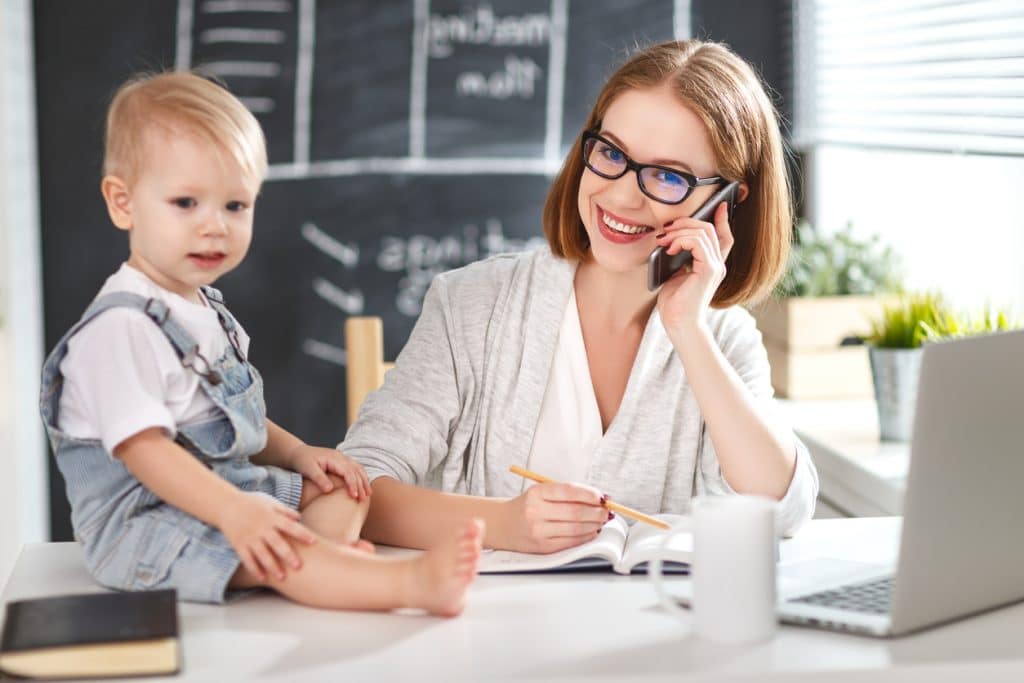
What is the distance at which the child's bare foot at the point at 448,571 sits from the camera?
3.26 ft

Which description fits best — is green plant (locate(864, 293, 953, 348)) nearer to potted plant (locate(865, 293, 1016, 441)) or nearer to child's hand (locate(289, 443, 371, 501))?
potted plant (locate(865, 293, 1016, 441))

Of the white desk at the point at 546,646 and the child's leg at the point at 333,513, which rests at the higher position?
the child's leg at the point at 333,513

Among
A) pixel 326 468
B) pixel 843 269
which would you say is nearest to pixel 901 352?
pixel 843 269

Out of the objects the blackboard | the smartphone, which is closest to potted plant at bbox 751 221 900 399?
the blackboard

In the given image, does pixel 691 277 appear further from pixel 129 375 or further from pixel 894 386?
pixel 894 386

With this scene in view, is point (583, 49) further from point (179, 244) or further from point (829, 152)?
point (179, 244)

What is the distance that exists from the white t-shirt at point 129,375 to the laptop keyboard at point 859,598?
0.58 meters

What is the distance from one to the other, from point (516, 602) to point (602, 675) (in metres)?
0.21

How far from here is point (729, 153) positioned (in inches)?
59.1

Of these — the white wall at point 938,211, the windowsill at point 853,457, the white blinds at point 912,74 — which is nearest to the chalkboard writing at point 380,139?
the white blinds at point 912,74

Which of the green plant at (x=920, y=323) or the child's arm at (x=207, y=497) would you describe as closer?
the child's arm at (x=207, y=497)

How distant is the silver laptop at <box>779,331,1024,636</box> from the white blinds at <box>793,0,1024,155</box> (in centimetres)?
131

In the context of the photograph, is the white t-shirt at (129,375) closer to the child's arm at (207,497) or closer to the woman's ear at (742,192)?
the child's arm at (207,497)

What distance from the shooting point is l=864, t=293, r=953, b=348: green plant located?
83.1 inches
